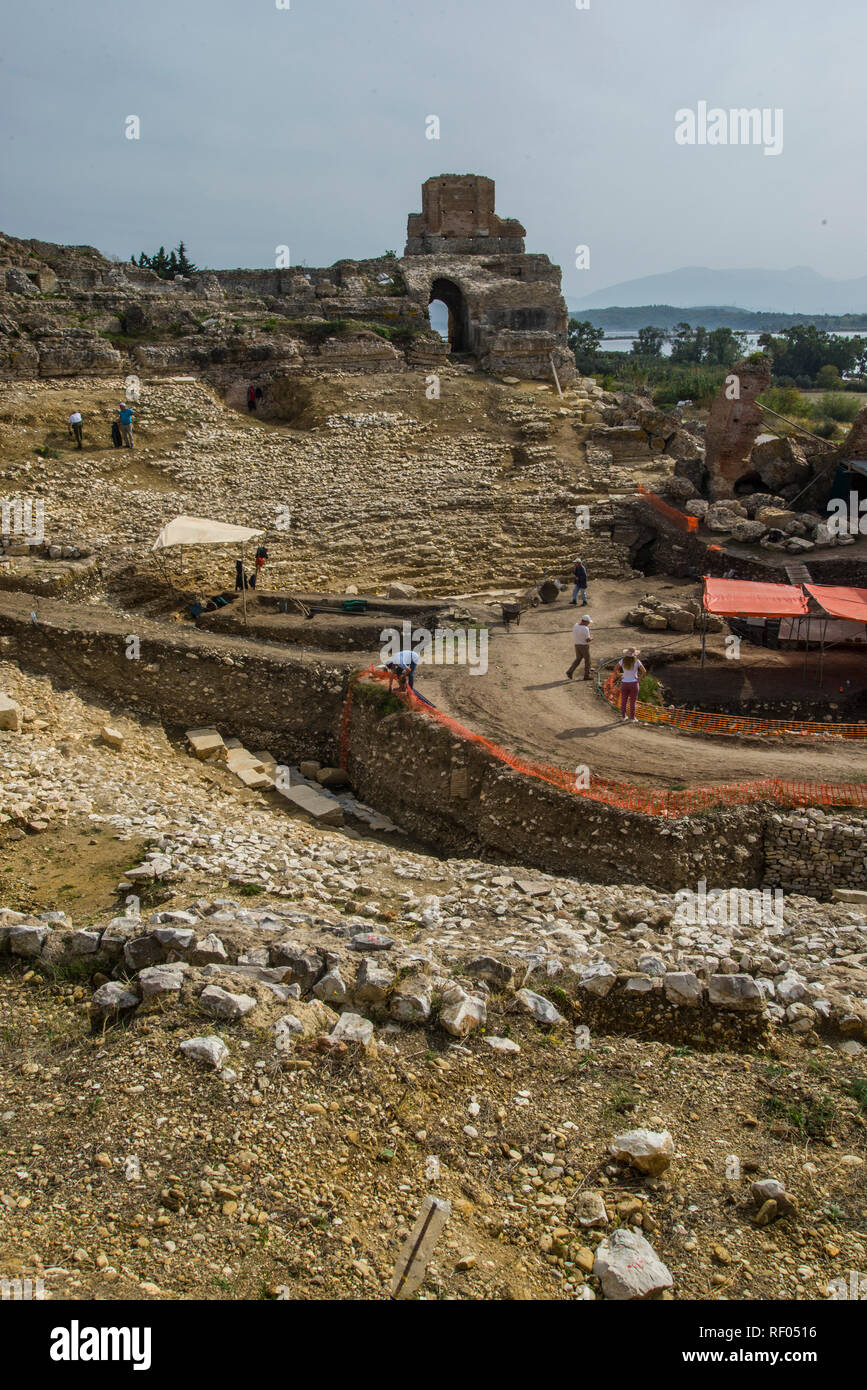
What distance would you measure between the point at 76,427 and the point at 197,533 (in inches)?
273

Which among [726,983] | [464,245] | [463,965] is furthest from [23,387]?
[726,983]

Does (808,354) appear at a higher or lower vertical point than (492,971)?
higher

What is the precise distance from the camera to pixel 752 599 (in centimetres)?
1539

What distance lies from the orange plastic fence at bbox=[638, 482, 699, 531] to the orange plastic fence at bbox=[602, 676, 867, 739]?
311 inches

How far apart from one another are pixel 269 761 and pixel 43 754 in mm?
3625

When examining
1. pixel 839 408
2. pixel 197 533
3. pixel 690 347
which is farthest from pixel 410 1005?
pixel 690 347

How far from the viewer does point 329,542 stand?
19641 mm

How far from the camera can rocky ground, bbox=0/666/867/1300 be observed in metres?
4.89

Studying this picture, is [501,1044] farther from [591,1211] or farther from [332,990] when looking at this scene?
[591,1211]

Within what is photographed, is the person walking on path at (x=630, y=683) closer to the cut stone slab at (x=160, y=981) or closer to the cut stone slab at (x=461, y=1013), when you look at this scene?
the cut stone slab at (x=461, y=1013)

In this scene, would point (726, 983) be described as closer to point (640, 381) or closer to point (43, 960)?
point (43, 960)

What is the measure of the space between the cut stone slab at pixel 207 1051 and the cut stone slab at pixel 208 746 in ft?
28.5

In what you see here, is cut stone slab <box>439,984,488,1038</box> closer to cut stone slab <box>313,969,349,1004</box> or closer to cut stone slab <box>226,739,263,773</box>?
cut stone slab <box>313,969,349,1004</box>

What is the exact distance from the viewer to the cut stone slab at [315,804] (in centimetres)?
1301
